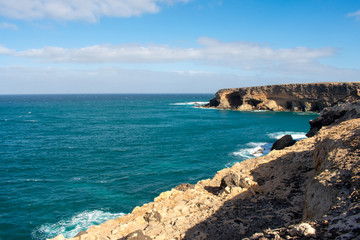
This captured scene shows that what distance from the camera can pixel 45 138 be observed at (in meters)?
48.4

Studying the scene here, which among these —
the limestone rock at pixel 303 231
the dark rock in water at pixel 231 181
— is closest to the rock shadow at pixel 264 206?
the dark rock in water at pixel 231 181

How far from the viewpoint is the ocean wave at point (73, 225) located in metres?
17.9

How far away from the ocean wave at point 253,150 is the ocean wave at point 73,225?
2133cm

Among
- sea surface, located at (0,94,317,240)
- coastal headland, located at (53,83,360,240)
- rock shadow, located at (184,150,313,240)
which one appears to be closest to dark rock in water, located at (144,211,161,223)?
coastal headland, located at (53,83,360,240)

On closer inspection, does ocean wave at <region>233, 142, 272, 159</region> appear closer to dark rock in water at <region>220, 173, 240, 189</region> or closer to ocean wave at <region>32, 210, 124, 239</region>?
ocean wave at <region>32, 210, 124, 239</region>

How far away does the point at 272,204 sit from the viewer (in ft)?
38.3

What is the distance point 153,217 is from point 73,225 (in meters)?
10.5

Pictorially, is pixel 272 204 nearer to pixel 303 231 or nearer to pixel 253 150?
pixel 303 231

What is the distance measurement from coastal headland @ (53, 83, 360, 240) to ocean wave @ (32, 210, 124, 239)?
7.54m

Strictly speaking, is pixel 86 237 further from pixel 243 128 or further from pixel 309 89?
pixel 309 89

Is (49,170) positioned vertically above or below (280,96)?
below

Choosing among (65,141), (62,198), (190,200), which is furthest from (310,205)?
(65,141)

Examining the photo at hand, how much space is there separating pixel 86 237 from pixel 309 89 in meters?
93.3

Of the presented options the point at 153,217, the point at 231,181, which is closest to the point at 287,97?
the point at 231,181
